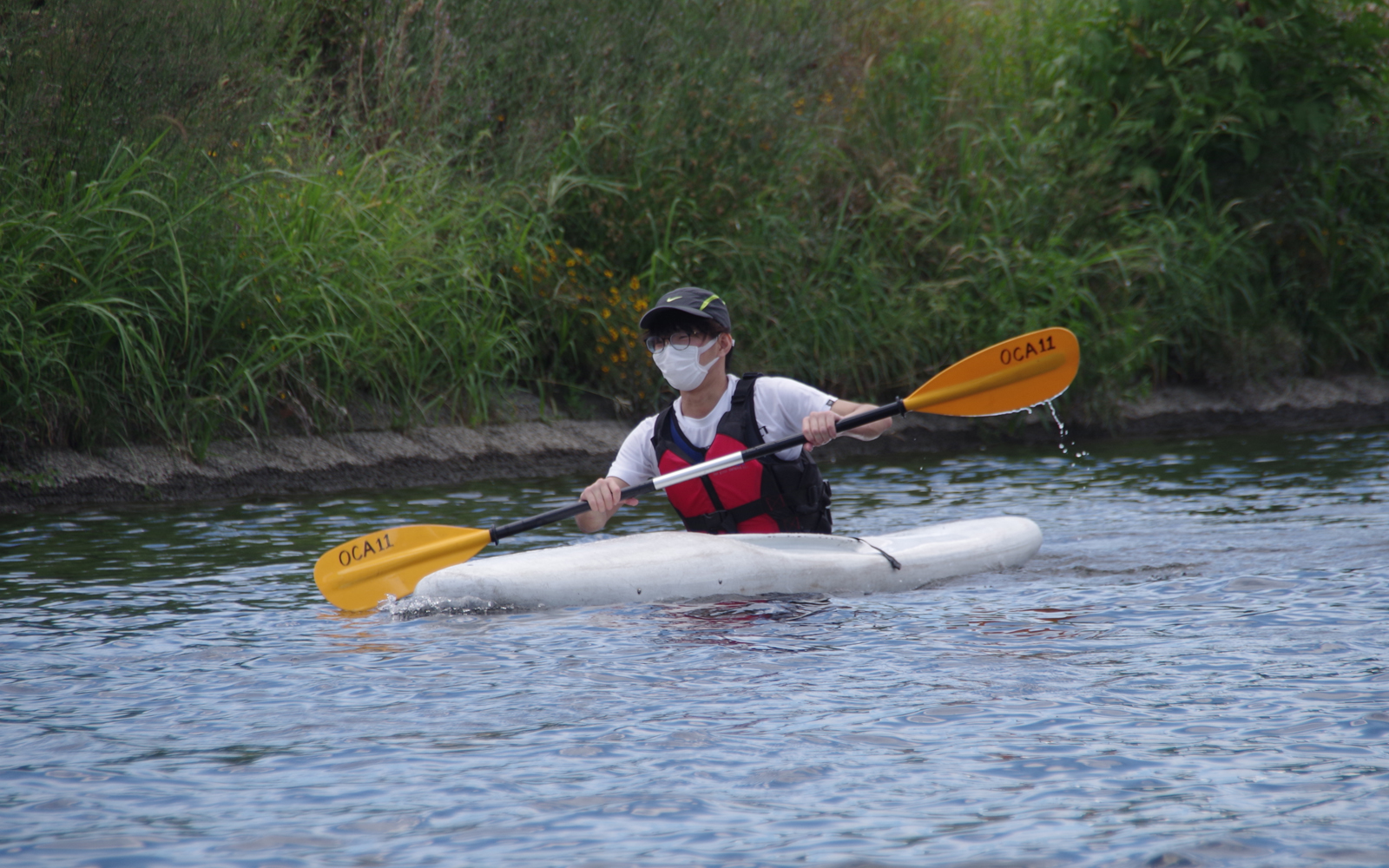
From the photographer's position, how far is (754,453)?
4855 mm

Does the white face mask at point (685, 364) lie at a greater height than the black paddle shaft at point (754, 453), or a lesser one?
greater

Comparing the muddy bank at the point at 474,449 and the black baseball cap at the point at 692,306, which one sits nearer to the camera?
the black baseball cap at the point at 692,306

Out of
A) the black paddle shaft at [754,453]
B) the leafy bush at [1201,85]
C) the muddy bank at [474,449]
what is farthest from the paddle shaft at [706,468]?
the leafy bush at [1201,85]

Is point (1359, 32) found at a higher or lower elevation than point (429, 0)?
lower

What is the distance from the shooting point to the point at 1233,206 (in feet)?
36.7

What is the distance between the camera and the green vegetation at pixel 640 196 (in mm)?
7109

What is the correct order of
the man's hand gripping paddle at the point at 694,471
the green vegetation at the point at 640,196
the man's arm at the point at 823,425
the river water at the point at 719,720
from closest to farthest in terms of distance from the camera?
the river water at the point at 719,720, the man's arm at the point at 823,425, the man's hand gripping paddle at the point at 694,471, the green vegetation at the point at 640,196

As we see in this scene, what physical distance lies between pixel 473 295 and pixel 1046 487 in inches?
135

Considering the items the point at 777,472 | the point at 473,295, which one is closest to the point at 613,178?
the point at 473,295

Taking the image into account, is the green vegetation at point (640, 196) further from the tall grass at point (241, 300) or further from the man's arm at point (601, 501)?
the man's arm at point (601, 501)

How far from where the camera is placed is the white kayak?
462 cm

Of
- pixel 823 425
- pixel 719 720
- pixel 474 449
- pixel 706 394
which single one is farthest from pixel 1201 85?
pixel 719 720

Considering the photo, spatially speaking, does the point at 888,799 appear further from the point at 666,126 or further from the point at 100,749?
the point at 666,126

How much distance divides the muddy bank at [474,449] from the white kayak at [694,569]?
2.82m
